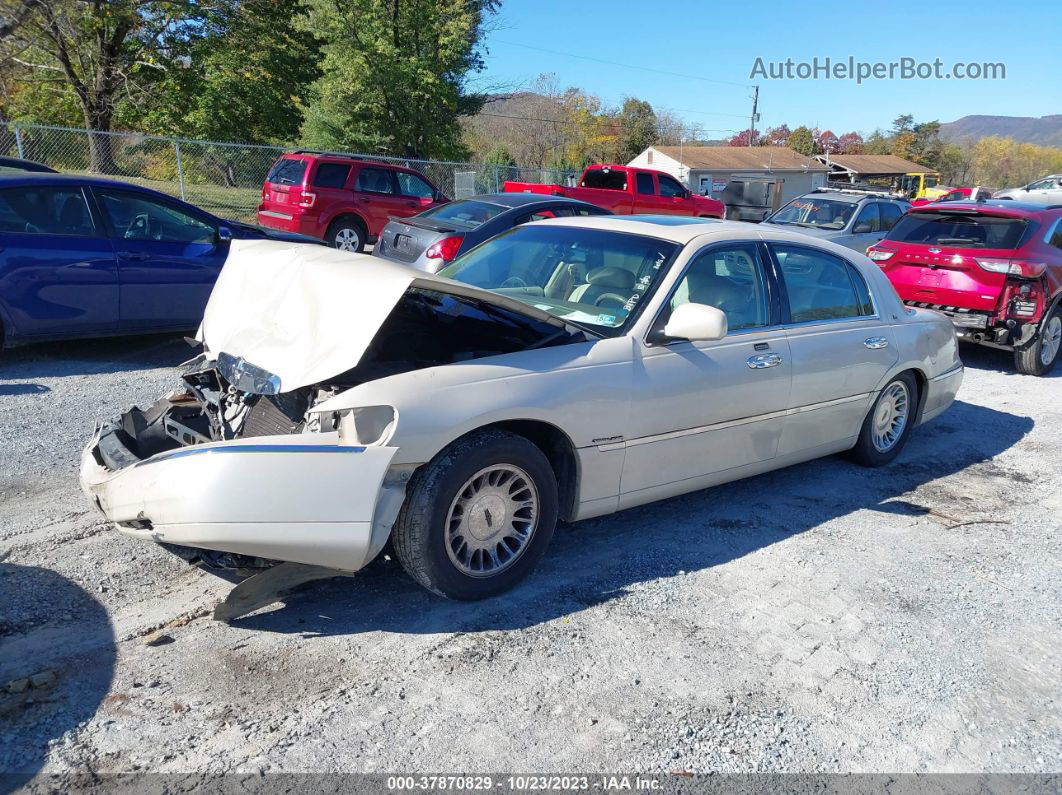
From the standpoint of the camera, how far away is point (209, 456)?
306cm

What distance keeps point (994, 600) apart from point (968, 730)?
4.12 ft

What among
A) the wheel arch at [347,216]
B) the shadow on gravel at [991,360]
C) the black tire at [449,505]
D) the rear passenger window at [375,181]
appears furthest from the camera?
the rear passenger window at [375,181]

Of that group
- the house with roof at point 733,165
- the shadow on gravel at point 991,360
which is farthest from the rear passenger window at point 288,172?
the house with roof at point 733,165

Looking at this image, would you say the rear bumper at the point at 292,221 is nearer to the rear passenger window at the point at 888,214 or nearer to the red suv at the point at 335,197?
the red suv at the point at 335,197

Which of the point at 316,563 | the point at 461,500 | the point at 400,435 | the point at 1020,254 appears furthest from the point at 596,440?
the point at 1020,254

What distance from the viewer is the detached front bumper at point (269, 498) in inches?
119

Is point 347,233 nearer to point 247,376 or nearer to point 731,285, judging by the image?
point 731,285

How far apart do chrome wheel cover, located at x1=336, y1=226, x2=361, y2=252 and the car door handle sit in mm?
12357

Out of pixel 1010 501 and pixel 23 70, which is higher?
pixel 23 70

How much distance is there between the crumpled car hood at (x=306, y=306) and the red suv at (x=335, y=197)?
10.9 meters

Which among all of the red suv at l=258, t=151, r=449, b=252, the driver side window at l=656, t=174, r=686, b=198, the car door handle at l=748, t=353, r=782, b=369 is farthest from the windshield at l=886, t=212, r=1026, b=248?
the driver side window at l=656, t=174, r=686, b=198

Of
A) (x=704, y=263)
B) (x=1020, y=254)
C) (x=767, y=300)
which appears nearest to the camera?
(x=704, y=263)

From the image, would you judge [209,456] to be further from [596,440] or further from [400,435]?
[596,440]

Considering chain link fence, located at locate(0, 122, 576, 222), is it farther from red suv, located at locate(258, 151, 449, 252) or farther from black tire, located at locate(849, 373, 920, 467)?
black tire, located at locate(849, 373, 920, 467)
